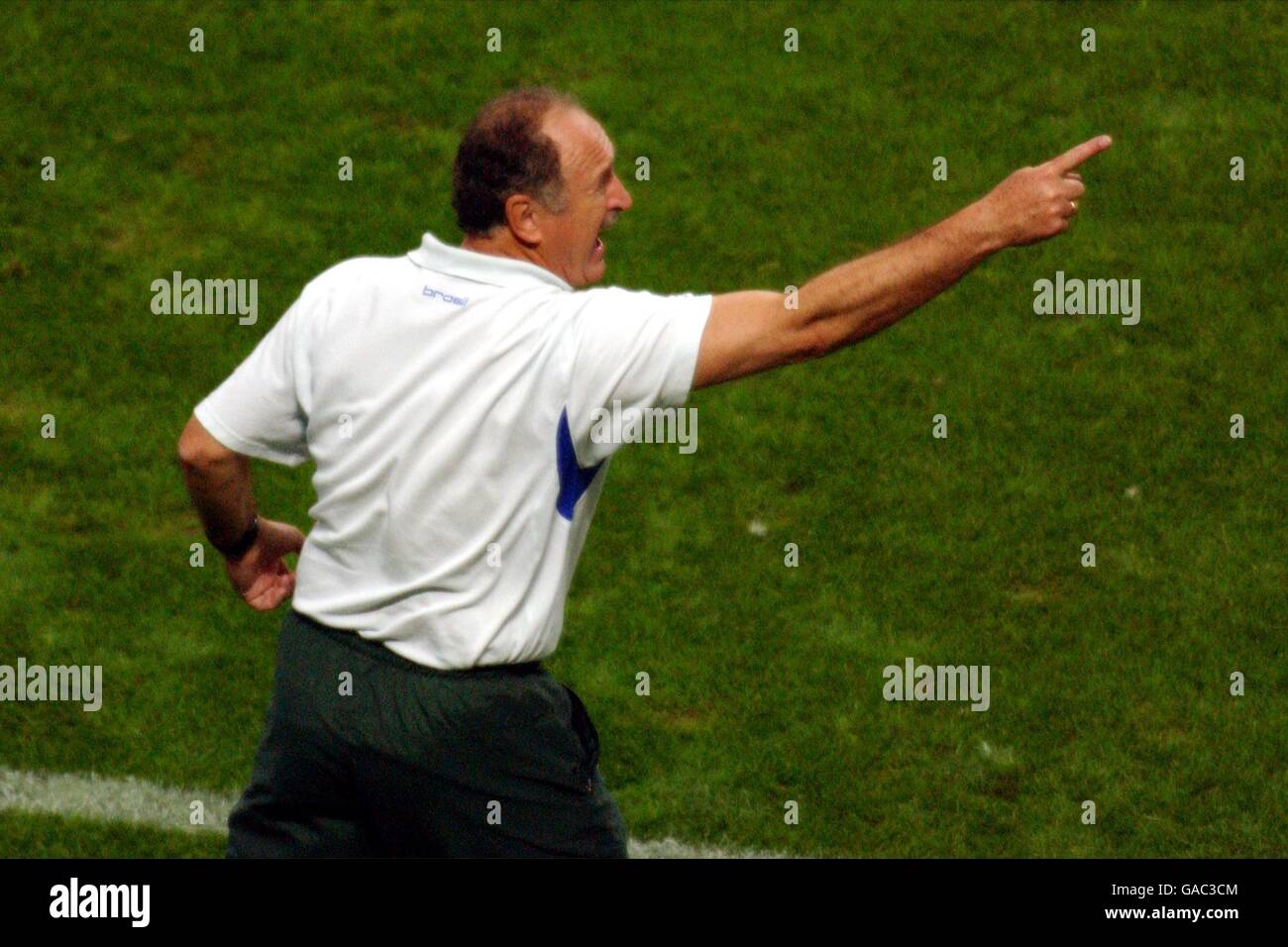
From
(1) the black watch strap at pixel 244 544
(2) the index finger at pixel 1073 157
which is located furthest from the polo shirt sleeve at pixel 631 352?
(1) the black watch strap at pixel 244 544

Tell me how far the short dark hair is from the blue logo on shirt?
0.26 metres

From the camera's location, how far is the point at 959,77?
1075 centimetres

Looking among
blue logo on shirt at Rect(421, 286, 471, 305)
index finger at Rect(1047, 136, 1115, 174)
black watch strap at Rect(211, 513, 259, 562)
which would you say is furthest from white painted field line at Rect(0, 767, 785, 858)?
index finger at Rect(1047, 136, 1115, 174)

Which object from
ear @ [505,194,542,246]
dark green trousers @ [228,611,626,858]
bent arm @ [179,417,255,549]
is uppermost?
ear @ [505,194,542,246]

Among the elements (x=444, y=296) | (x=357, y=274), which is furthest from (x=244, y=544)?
(x=444, y=296)

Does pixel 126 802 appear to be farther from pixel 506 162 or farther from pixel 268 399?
pixel 506 162

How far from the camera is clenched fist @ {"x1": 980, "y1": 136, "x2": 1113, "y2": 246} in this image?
4.18m

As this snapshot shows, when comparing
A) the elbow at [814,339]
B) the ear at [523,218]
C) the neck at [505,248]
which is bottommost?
the elbow at [814,339]

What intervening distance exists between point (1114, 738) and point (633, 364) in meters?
3.59

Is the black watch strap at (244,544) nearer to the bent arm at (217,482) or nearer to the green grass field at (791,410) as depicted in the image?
the bent arm at (217,482)

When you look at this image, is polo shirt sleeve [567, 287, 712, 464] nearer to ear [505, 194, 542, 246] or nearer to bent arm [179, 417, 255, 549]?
ear [505, 194, 542, 246]

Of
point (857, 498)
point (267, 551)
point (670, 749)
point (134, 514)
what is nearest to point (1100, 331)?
point (857, 498)

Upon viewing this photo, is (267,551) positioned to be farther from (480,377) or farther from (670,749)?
(670,749)

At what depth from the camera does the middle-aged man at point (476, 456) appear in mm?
4293
